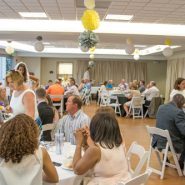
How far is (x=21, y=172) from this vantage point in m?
1.72

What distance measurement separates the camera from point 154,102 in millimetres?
10086

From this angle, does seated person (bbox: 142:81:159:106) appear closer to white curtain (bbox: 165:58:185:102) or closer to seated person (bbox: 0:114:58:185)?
white curtain (bbox: 165:58:185:102)

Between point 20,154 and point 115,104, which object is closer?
point 20,154

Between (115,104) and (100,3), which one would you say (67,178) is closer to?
(100,3)

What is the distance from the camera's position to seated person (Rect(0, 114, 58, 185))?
168 centimetres

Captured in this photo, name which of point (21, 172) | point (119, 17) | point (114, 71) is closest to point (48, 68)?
point (114, 71)

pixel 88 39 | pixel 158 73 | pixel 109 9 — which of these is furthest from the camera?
pixel 158 73

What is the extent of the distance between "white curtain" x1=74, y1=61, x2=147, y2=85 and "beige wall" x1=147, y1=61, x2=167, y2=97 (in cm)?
35

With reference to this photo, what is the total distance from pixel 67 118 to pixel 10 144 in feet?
5.68

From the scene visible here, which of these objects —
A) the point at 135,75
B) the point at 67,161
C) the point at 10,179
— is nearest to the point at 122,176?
the point at 67,161

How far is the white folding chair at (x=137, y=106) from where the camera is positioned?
10.0 meters

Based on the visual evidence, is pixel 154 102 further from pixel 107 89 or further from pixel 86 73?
pixel 86 73

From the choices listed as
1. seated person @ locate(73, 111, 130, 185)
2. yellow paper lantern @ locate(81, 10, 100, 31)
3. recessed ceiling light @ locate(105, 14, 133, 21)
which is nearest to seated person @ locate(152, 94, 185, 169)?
yellow paper lantern @ locate(81, 10, 100, 31)

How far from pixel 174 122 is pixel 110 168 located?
2.24 meters
